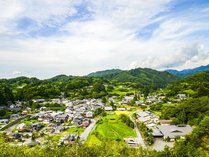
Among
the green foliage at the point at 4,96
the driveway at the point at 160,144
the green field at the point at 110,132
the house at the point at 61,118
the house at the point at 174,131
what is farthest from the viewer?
the green foliage at the point at 4,96

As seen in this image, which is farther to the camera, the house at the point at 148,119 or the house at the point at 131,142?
the house at the point at 148,119

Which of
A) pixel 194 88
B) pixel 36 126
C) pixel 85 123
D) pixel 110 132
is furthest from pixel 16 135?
pixel 194 88

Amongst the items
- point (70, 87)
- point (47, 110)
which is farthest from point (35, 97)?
point (70, 87)

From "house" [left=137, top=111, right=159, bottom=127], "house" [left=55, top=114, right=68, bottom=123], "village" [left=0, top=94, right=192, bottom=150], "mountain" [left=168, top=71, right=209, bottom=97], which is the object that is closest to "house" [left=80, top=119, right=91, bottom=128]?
"village" [left=0, top=94, right=192, bottom=150]

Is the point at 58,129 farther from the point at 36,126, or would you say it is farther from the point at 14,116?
the point at 14,116

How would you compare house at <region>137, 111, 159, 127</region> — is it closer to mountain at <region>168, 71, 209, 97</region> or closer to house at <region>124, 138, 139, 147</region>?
house at <region>124, 138, 139, 147</region>

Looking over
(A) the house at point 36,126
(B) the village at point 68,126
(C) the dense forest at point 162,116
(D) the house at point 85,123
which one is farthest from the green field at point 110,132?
(A) the house at point 36,126

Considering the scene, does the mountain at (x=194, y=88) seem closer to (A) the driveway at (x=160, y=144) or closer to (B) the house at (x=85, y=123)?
(B) the house at (x=85, y=123)
